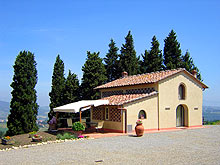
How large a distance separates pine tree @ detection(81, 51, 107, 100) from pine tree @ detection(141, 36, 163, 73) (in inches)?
329

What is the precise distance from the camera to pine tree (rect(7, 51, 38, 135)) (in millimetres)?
25250

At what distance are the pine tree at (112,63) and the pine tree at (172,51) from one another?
743cm

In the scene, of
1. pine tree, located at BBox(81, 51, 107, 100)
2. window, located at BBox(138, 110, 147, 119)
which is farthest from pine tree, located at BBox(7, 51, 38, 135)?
window, located at BBox(138, 110, 147, 119)

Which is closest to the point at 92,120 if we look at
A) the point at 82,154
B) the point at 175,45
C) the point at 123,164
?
the point at 82,154

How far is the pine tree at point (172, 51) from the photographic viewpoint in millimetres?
36938

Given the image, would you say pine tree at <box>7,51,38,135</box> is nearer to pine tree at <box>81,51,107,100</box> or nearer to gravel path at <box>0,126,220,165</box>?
pine tree at <box>81,51,107,100</box>

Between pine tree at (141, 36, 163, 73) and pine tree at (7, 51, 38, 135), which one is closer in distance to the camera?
pine tree at (7, 51, 38, 135)

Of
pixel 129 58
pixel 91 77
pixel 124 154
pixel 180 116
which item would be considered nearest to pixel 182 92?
pixel 180 116

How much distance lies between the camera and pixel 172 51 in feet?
123

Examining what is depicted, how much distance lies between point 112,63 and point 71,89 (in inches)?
343

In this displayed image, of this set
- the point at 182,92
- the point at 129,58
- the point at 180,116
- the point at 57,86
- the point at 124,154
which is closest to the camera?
the point at 124,154

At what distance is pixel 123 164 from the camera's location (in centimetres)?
966

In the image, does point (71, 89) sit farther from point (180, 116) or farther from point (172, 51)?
point (172, 51)

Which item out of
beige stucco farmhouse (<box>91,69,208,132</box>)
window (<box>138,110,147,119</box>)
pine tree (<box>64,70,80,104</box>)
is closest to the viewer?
beige stucco farmhouse (<box>91,69,208,132</box>)
